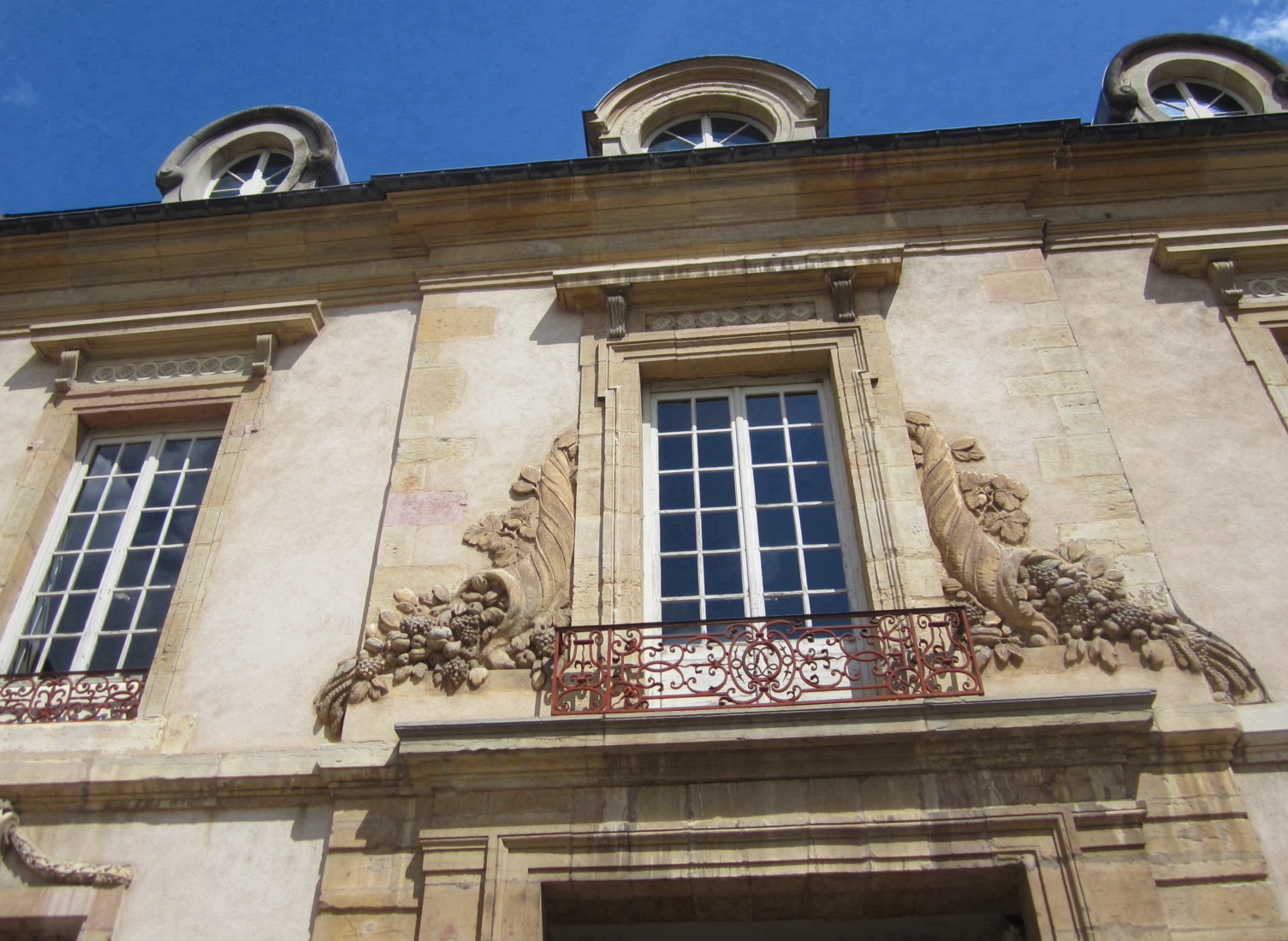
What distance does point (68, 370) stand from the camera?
692 cm

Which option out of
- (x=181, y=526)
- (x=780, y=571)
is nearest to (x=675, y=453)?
(x=780, y=571)

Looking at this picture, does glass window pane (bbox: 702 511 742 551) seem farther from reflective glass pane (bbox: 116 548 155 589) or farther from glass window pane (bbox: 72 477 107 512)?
glass window pane (bbox: 72 477 107 512)

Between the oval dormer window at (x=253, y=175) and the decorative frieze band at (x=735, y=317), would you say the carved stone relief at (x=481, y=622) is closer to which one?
the decorative frieze band at (x=735, y=317)

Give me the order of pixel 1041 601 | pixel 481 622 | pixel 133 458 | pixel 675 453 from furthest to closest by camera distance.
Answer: pixel 133 458 < pixel 675 453 < pixel 481 622 < pixel 1041 601

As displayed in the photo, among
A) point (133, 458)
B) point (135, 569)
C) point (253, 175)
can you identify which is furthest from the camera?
point (253, 175)

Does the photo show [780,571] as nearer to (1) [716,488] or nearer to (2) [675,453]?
(1) [716,488]

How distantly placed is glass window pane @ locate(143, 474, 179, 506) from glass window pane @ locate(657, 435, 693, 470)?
267 centimetres

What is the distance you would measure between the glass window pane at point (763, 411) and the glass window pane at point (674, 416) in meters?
0.33

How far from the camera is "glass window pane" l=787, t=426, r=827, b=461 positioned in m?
6.05

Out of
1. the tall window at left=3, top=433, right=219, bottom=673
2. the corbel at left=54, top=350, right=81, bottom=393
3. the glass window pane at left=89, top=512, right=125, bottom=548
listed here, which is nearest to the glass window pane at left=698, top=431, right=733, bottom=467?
the tall window at left=3, top=433, right=219, bottom=673

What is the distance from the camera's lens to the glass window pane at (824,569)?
5484 mm

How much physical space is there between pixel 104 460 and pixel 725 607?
12.3 feet

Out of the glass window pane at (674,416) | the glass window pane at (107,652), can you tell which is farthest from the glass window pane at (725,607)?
the glass window pane at (107,652)

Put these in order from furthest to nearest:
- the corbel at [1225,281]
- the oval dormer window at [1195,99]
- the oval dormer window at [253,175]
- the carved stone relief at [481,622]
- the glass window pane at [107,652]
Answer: the oval dormer window at [253,175], the oval dormer window at [1195,99], the corbel at [1225,281], the glass window pane at [107,652], the carved stone relief at [481,622]
